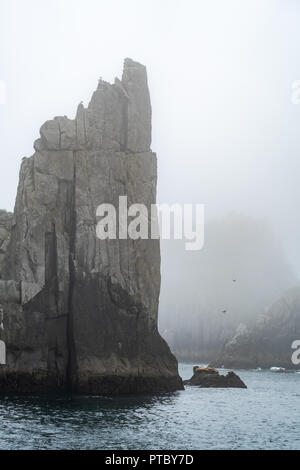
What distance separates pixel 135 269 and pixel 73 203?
9874mm

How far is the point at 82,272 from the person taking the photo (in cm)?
6969

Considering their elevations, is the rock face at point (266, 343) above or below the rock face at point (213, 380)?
below

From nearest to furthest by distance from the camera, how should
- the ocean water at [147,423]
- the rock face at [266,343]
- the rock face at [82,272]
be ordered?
the ocean water at [147,423] < the rock face at [82,272] < the rock face at [266,343]

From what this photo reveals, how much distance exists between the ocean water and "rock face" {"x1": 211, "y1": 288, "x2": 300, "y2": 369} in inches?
3518

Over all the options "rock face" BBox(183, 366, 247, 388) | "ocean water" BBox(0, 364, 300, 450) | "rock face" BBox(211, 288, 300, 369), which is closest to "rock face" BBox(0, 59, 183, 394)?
"ocean water" BBox(0, 364, 300, 450)

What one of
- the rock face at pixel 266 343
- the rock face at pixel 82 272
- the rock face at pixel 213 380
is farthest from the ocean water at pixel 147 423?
the rock face at pixel 266 343

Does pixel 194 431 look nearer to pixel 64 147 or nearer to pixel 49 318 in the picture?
pixel 49 318

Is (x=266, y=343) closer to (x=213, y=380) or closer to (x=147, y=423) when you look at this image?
(x=213, y=380)

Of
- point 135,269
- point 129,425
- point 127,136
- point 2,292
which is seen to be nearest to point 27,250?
Result: point 2,292

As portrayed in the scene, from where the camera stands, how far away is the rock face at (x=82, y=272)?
6681 centimetres

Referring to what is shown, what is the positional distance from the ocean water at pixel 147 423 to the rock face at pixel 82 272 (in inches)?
173

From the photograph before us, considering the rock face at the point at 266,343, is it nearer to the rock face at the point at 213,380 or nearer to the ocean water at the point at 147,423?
the rock face at the point at 213,380

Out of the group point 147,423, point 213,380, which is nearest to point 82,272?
point 147,423

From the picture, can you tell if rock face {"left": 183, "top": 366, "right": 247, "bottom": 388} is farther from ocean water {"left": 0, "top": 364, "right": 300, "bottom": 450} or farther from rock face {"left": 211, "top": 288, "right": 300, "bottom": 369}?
rock face {"left": 211, "top": 288, "right": 300, "bottom": 369}
